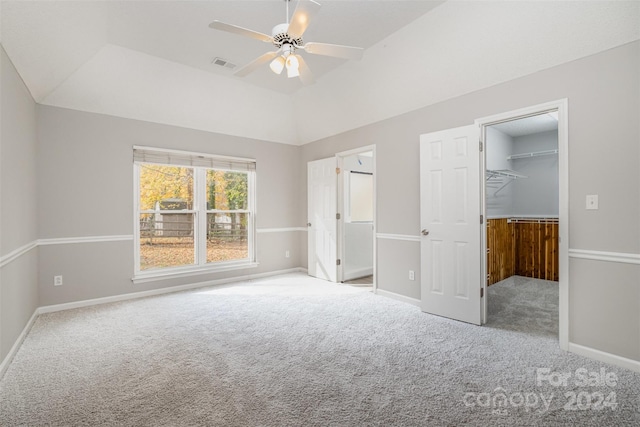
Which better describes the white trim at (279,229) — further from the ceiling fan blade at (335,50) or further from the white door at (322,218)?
the ceiling fan blade at (335,50)

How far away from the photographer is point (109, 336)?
292 cm

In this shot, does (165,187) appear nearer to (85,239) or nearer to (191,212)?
(191,212)

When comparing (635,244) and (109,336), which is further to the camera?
(109,336)

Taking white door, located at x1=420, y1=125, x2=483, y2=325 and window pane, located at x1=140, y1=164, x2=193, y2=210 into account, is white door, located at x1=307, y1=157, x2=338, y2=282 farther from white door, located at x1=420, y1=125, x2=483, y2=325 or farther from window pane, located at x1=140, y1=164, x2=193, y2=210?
window pane, located at x1=140, y1=164, x2=193, y2=210

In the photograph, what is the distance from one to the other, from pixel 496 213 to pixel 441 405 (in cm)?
437

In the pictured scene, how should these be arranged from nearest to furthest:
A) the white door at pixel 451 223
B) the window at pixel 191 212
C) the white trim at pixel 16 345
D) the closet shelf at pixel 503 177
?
the white trim at pixel 16 345
the white door at pixel 451 223
the window at pixel 191 212
the closet shelf at pixel 503 177

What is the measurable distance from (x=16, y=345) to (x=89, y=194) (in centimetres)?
189

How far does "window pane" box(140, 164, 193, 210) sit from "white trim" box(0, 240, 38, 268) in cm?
132

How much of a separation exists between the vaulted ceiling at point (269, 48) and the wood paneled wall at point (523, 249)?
8.80ft

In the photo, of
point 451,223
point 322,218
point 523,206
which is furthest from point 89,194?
point 523,206

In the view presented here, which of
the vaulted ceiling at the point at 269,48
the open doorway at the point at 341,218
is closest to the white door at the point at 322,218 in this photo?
the open doorway at the point at 341,218

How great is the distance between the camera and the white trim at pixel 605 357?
7.48 feet

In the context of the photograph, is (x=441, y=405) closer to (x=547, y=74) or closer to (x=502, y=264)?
(x=547, y=74)

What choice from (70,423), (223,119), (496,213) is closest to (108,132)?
(223,119)
